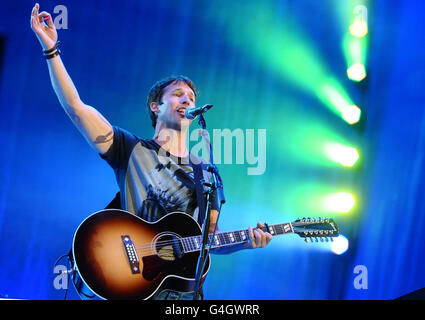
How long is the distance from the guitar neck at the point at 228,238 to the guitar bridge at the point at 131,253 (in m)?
0.31

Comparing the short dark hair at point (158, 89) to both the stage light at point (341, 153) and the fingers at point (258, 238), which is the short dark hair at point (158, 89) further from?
the stage light at point (341, 153)

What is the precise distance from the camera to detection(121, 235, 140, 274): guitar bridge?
2436mm

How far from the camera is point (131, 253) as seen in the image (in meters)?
2.47

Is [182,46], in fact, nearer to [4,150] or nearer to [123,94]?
[123,94]

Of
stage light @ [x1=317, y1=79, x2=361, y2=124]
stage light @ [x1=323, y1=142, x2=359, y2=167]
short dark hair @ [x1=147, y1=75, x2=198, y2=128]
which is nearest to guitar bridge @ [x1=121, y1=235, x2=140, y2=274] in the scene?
short dark hair @ [x1=147, y1=75, x2=198, y2=128]

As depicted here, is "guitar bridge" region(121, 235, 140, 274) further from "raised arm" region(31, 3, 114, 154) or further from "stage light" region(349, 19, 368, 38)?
"stage light" region(349, 19, 368, 38)

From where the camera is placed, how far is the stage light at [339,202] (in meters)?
3.95

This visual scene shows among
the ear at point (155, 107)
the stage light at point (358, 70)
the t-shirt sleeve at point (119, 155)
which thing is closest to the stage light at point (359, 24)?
the stage light at point (358, 70)

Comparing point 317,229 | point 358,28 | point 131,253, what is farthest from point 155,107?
point 358,28

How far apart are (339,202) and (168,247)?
78.8 inches

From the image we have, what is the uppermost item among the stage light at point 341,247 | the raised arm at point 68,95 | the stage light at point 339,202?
the raised arm at point 68,95

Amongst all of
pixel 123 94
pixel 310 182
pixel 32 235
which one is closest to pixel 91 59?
pixel 123 94

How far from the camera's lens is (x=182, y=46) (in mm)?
3773

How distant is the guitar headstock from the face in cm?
114
